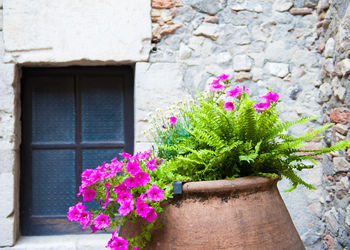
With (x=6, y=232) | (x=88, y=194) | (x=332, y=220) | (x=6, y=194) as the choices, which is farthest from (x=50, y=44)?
(x=332, y=220)

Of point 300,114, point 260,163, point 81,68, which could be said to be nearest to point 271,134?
point 260,163

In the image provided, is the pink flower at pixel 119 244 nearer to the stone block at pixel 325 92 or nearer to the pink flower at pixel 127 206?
the pink flower at pixel 127 206

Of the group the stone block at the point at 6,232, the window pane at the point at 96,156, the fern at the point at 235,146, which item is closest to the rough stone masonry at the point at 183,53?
the stone block at the point at 6,232

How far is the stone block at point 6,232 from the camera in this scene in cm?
215

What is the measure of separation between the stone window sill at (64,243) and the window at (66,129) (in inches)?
5.0

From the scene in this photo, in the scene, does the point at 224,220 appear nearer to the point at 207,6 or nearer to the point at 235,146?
the point at 235,146

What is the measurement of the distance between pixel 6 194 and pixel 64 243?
50 cm

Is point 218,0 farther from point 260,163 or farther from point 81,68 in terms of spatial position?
point 260,163

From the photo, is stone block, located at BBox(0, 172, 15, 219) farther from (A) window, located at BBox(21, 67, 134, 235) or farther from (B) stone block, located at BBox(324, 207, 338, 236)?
(B) stone block, located at BBox(324, 207, 338, 236)

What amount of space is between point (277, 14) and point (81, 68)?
1445 mm

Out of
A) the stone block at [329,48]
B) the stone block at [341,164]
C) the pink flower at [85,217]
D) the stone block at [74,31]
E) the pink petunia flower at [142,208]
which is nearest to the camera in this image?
the pink petunia flower at [142,208]

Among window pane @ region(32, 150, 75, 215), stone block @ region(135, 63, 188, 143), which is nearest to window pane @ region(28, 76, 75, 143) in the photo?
window pane @ region(32, 150, 75, 215)

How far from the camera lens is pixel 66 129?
7.97ft

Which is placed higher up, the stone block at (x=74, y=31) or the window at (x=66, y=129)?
the stone block at (x=74, y=31)
